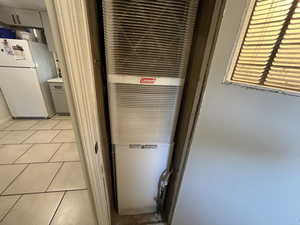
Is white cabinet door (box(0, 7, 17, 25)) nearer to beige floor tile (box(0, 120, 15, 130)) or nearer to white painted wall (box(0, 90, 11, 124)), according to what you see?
white painted wall (box(0, 90, 11, 124))

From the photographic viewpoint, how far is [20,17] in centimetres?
273

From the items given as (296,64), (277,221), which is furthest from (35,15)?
(277,221)

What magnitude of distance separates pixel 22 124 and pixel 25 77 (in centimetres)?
97

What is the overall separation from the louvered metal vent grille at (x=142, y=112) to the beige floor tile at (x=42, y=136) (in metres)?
2.05

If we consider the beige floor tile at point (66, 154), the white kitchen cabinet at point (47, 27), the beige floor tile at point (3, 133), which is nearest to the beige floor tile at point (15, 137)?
the beige floor tile at point (3, 133)

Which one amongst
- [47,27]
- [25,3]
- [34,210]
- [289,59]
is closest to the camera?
[289,59]

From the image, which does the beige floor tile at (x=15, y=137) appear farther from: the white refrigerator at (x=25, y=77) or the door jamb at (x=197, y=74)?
the door jamb at (x=197, y=74)

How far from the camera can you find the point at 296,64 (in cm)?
40

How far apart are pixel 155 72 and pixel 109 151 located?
715 mm

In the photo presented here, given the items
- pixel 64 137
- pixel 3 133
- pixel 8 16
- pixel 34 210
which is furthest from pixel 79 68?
pixel 8 16

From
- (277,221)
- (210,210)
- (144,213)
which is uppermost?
(277,221)

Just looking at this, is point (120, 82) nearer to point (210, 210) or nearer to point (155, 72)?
point (155, 72)

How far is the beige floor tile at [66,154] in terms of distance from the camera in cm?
181

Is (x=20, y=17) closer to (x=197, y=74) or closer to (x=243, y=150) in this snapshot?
(x=197, y=74)
